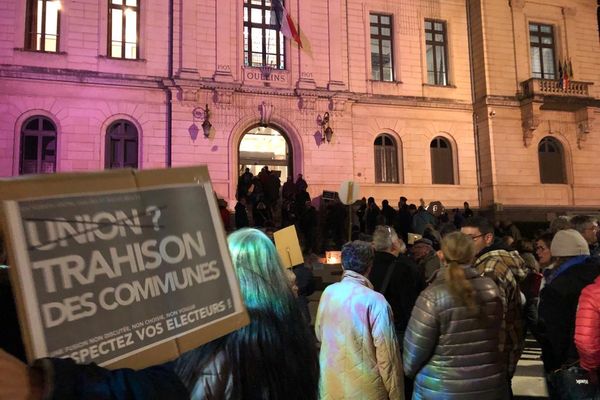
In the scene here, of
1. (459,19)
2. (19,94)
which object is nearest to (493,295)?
(19,94)

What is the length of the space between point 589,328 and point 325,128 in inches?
697

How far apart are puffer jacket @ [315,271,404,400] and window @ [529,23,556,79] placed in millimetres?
24471

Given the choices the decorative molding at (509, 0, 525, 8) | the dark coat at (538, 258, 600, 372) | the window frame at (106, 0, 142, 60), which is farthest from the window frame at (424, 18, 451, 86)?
the dark coat at (538, 258, 600, 372)

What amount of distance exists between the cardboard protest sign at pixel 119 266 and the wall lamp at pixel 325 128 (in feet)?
62.8

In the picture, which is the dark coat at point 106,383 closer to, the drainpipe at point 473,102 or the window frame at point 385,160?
the window frame at point 385,160

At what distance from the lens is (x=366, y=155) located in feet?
71.2

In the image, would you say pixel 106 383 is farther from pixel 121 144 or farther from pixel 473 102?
pixel 473 102

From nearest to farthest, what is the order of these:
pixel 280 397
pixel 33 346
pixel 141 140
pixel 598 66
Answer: pixel 33 346 → pixel 280 397 → pixel 141 140 → pixel 598 66

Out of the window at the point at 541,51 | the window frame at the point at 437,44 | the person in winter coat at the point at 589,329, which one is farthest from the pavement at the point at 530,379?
the window at the point at 541,51

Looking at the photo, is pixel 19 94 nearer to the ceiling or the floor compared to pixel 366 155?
nearer to the ceiling

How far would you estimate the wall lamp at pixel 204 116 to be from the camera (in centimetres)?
1919

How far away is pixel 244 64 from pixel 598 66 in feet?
60.7

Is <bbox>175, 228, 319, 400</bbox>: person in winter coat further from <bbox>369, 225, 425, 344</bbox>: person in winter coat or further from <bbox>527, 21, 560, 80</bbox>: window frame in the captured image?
<bbox>527, 21, 560, 80</bbox>: window frame

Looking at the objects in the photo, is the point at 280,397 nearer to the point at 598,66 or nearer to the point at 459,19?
the point at 459,19
